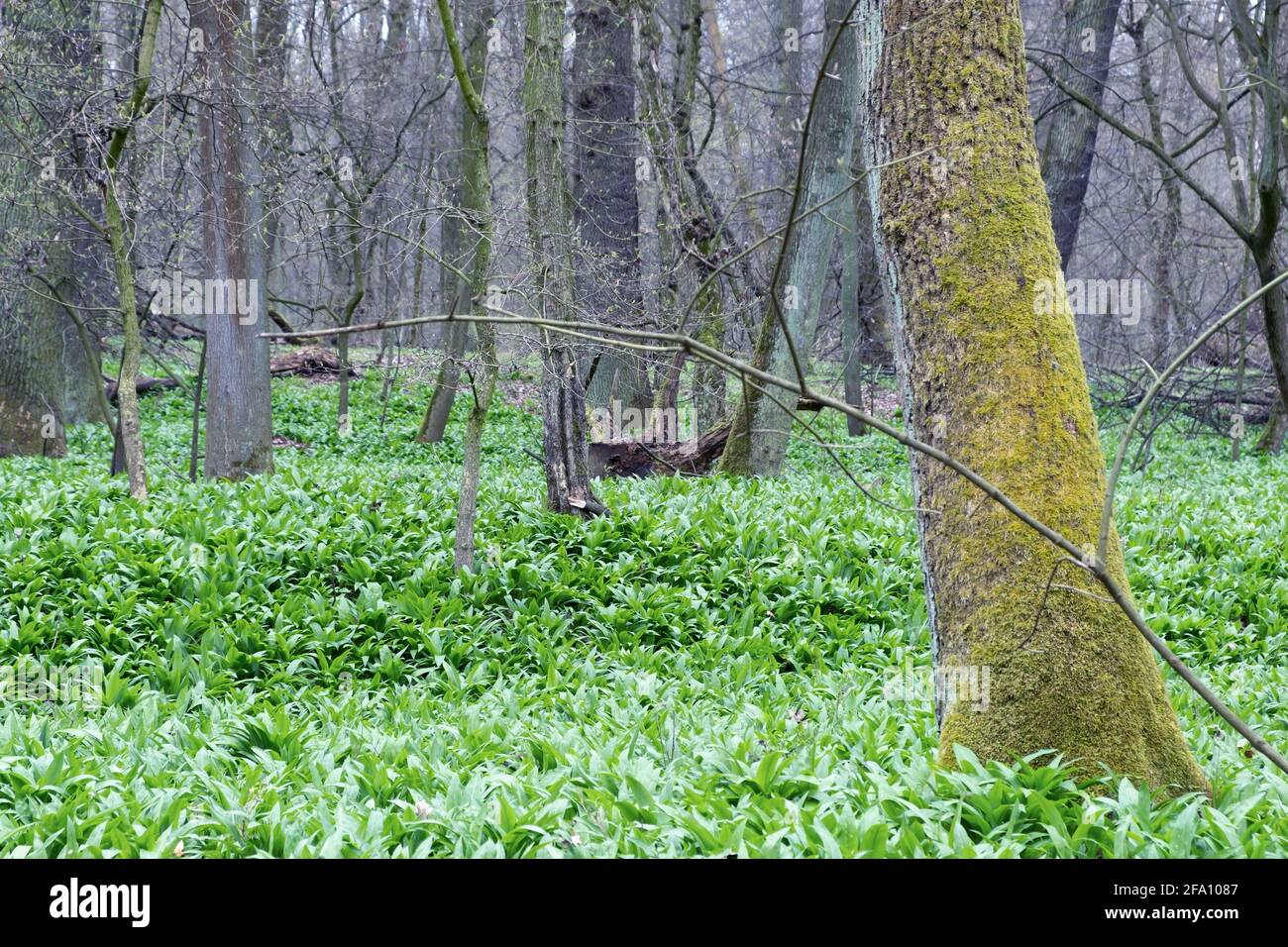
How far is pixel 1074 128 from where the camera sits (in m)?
14.1

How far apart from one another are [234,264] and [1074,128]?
11215 millimetres

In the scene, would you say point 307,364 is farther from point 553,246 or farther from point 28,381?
point 553,246

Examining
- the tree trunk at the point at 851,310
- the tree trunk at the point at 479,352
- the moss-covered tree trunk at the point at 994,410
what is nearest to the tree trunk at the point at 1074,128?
the tree trunk at the point at 851,310

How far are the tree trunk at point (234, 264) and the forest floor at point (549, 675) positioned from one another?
3.98ft

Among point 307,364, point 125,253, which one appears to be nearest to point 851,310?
point 307,364

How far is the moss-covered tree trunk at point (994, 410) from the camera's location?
10.4 ft

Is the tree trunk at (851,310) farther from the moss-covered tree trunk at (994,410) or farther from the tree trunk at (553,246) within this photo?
the moss-covered tree trunk at (994,410)

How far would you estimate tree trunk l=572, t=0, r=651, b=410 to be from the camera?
12.8 m

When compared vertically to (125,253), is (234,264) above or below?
above

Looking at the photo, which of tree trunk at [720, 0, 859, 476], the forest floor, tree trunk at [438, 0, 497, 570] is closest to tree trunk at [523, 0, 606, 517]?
the forest floor

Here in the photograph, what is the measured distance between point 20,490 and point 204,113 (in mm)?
3921

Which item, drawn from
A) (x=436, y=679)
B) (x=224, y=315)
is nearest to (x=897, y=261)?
(x=436, y=679)

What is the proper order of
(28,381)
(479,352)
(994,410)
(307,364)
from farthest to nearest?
(307,364), (28,381), (479,352), (994,410)
